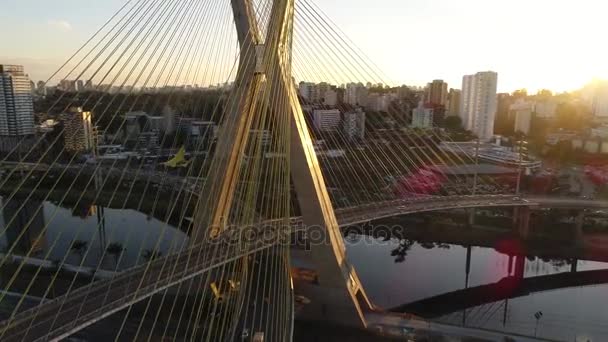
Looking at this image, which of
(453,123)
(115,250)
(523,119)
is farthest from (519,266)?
(523,119)

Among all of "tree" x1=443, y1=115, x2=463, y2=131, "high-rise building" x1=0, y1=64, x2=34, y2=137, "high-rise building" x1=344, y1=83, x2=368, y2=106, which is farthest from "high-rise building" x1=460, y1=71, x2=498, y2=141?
"high-rise building" x1=0, y1=64, x2=34, y2=137

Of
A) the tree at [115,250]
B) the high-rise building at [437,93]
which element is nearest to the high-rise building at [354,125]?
the high-rise building at [437,93]

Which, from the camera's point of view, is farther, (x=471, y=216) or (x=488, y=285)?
(x=471, y=216)

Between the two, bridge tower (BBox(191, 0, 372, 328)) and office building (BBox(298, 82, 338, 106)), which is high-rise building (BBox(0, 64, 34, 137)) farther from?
bridge tower (BBox(191, 0, 372, 328))

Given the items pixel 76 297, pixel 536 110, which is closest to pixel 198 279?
pixel 76 297

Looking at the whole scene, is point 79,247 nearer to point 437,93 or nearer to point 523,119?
point 437,93
